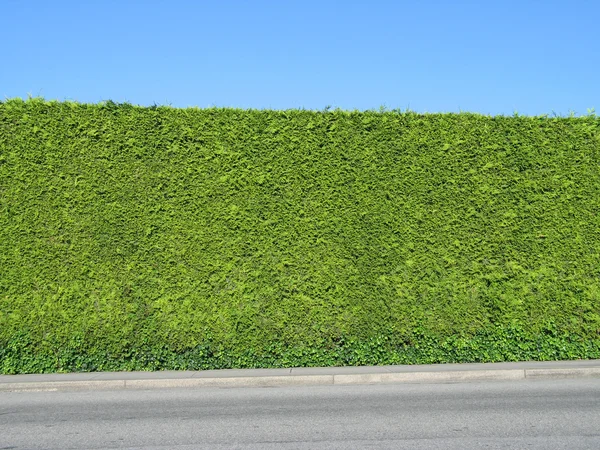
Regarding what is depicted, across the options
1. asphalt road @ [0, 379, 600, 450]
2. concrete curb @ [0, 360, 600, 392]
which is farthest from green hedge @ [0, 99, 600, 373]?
asphalt road @ [0, 379, 600, 450]

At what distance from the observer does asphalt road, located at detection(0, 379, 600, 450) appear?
652 centimetres

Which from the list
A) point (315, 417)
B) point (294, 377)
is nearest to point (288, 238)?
point (294, 377)

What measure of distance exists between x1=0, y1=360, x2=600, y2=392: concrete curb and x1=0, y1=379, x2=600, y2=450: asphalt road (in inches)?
9.9

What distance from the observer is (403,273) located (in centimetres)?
1156

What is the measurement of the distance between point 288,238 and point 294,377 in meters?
2.47

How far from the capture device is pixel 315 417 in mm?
7590

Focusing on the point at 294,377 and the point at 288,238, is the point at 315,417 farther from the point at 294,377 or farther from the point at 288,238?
the point at 288,238

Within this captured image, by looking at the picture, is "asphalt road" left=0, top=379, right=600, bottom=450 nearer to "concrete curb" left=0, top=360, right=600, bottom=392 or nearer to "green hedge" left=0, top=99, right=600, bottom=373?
"concrete curb" left=0, top=360, right=600, bottom=392

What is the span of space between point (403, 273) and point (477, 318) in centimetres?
153

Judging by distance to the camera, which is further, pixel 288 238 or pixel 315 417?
pixel 288 238

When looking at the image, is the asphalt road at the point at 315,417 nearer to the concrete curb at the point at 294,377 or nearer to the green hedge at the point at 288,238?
the concrete curb at the point at 294,377

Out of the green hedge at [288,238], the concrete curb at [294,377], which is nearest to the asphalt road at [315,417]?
the concrete curb at [294,377]

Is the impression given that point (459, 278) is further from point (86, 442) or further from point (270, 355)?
point (86, 442)

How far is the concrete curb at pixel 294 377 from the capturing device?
997 centimetres
